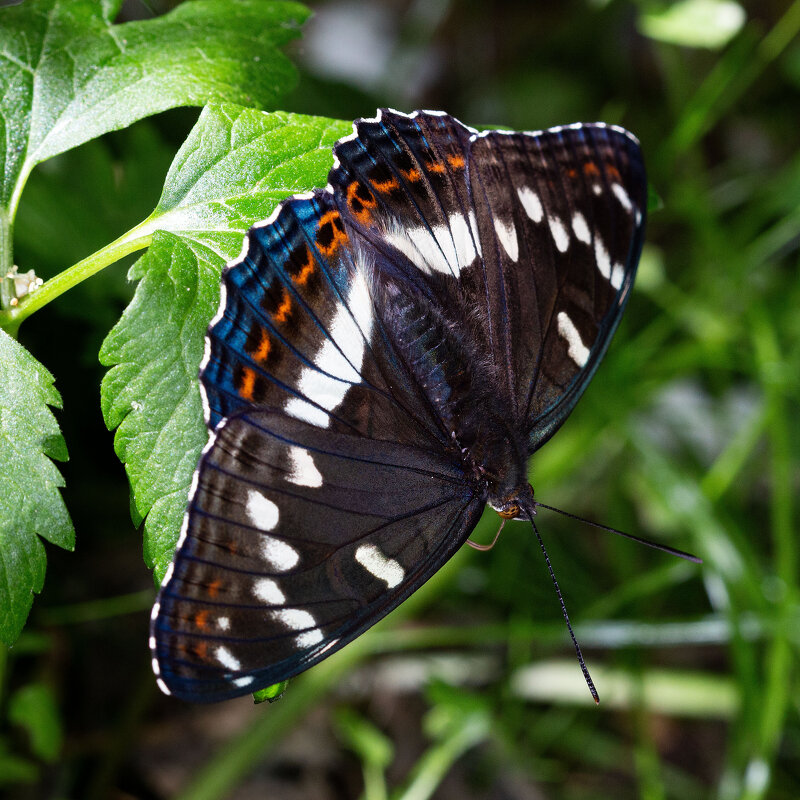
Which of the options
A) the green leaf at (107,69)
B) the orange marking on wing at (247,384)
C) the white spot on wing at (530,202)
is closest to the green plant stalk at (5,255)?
the green leaf at (107,69)

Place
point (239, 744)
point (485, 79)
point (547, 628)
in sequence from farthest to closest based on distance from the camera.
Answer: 1. point (485, 79)
2. point (547, 628)
3. point (239, 744)

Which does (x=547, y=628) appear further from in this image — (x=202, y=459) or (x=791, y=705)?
(x=202, y=459)

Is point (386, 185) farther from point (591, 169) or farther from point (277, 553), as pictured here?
point (277, 553)

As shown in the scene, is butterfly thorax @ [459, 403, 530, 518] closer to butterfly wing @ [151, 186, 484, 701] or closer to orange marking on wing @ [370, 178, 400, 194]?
butterfly wing @ [151, 186, 484, 701]

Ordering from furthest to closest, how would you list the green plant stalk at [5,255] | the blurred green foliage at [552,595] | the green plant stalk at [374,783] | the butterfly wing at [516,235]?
the green plant stalk at [374,783], the blurred green foliage at [552,595], the butterfly wing at [516,235], the green plant stalk at [5,255]

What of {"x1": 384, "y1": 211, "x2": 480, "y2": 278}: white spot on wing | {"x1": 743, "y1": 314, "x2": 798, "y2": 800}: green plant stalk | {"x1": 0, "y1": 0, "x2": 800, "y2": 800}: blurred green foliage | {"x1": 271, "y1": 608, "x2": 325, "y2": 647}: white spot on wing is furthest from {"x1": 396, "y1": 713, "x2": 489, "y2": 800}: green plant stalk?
{"x1": 384, "y1": 211, "x2": 480, "y2": 278}: white spot on wing

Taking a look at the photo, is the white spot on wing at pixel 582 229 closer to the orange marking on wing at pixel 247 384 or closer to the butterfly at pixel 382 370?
the butterfly at pixel 382 370

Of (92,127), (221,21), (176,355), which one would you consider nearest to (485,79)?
(221,21)

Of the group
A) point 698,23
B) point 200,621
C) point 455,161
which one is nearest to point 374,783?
point 200,621
